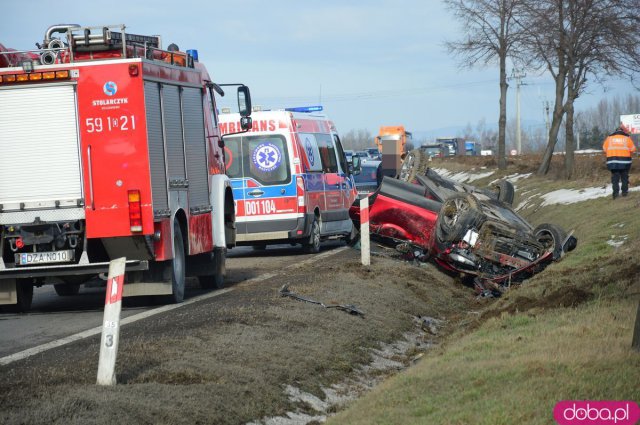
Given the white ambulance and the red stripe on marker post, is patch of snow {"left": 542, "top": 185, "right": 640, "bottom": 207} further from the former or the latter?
the red stripe on marker post

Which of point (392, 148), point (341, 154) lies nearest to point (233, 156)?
point (341, 154)

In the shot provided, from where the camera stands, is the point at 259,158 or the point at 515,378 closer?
the point at 515,378

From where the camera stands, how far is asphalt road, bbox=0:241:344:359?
11250 mm

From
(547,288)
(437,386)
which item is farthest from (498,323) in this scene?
(437,386)

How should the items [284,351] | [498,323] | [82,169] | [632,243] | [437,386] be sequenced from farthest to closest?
[632,243]
[82,169]
[498,323]
[284,351]
[437,386]

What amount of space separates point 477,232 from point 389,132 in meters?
68.2

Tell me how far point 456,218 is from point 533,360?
8716mm

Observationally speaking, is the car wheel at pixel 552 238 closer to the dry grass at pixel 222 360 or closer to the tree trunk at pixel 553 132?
the dry grass at pixel 222 360

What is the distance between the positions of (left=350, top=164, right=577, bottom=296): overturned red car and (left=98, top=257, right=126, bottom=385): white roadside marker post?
942cm

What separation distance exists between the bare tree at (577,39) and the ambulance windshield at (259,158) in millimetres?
16066

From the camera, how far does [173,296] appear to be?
1398 cm

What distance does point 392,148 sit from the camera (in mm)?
63844

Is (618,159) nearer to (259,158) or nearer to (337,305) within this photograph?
(259,158)

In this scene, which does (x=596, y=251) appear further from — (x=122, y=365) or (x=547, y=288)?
(x=122, y=365)
